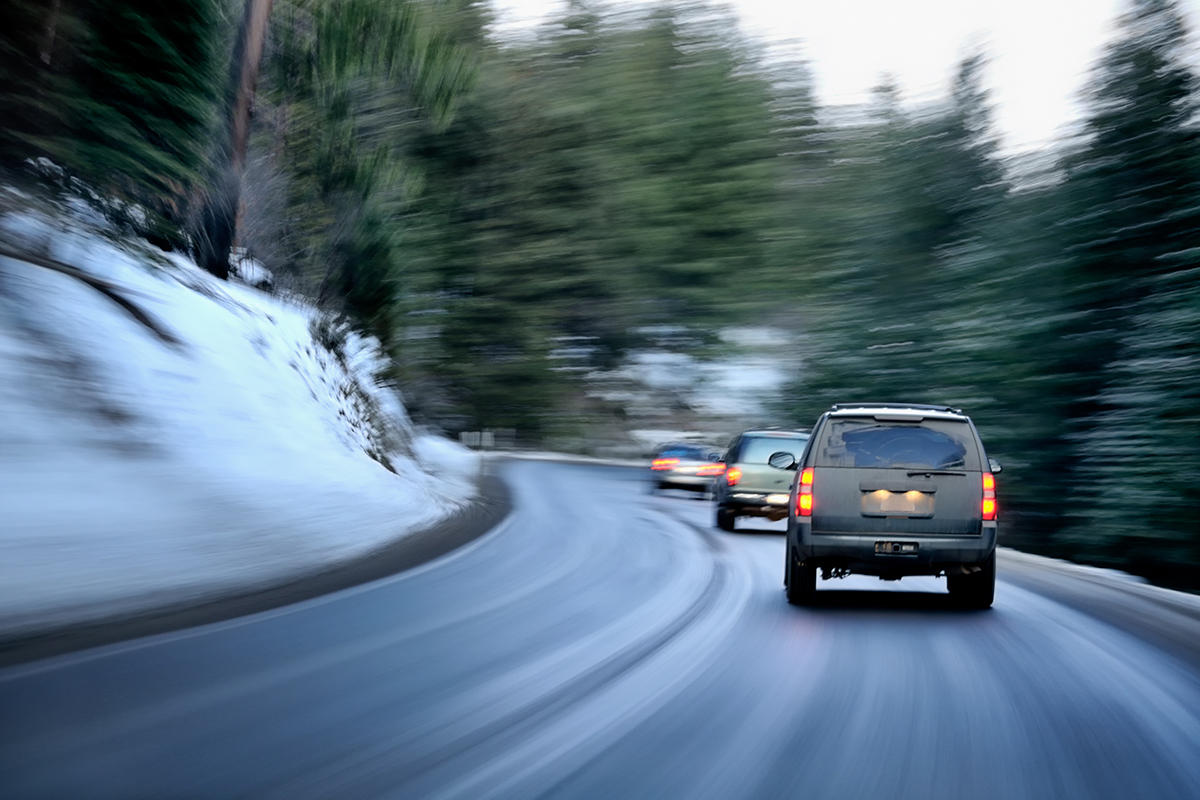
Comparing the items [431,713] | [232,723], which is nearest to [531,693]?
[431,713]

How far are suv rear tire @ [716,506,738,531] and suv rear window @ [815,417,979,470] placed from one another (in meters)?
11.4

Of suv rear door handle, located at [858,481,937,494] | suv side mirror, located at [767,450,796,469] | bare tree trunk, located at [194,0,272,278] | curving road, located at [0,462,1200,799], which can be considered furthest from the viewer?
bare tree trunk, located at [194,0,272,278]

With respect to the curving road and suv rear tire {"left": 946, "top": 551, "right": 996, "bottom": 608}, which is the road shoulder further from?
suv rear tire {"left": 946, "top": 551, "right": 996, "bottom": 608}

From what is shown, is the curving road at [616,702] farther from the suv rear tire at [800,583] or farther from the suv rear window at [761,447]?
the suv rear window at [761,447]

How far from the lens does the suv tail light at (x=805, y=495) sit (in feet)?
43.5

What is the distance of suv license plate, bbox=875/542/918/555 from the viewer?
1297cm

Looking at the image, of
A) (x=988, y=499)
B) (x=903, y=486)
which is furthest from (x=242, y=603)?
(x=988, y=499)

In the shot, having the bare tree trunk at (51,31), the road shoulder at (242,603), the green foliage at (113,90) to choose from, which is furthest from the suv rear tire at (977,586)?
the bare tree trunk at (51,31)

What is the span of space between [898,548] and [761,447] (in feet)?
39.7

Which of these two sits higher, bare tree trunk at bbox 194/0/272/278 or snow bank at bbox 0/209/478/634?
bare tree trunk at bbox 194/0/272/278

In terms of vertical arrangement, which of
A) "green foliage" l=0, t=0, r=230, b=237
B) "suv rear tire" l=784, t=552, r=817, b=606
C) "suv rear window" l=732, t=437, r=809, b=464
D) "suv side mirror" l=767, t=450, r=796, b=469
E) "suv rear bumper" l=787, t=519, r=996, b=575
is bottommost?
"suv rear tire" l=784, t=552, r=817, b=606

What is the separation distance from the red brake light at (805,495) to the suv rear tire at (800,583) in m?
0.47

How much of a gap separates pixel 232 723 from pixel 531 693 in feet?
5.64

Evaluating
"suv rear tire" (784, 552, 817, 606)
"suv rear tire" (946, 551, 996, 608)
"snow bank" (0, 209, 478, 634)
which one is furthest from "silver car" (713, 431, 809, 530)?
"suv rear tire" (784, 552, 817, 606)
